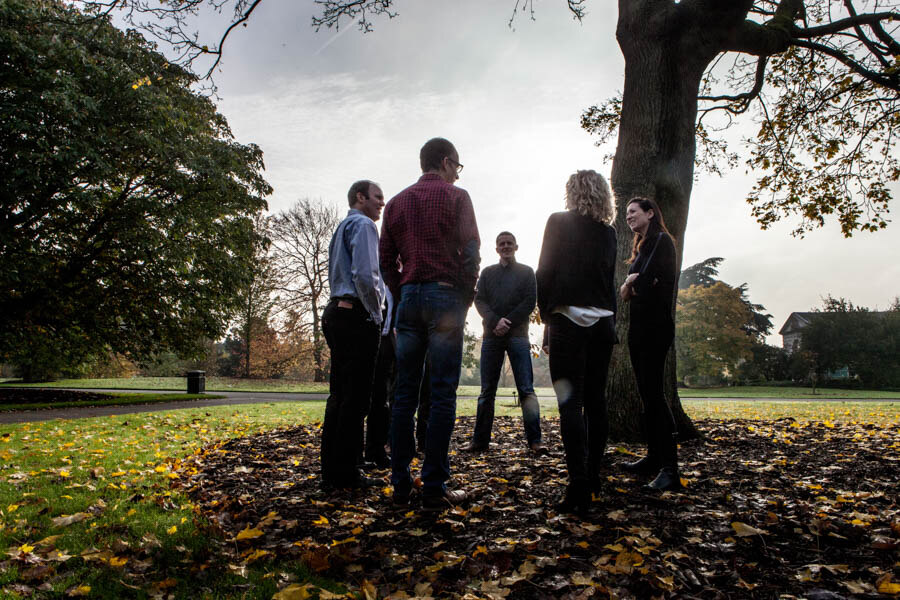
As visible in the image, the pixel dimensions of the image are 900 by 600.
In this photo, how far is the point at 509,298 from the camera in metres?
5.08

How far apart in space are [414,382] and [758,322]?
60527 millimetres

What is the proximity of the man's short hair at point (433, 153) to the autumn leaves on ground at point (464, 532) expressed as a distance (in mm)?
2275

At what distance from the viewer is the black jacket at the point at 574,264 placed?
10.4ft

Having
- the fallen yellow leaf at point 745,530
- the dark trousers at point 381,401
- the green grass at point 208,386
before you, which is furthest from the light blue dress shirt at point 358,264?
the green grass at point 208,386

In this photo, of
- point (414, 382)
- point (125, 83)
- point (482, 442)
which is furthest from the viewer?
point (125, 83)

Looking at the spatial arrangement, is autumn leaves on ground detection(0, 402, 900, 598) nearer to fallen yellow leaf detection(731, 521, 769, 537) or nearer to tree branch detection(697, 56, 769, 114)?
fallen yellow leaf detection(731, 521, 769, 537)

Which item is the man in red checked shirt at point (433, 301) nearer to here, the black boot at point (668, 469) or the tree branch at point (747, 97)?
the black boot at point (668, 469)

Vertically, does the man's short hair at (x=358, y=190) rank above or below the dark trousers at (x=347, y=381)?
above

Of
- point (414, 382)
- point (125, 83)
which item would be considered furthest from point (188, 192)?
point (414, 382)

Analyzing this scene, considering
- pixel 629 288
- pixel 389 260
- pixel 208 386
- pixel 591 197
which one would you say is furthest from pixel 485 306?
pixel 208 386

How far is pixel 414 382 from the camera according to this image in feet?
10.6

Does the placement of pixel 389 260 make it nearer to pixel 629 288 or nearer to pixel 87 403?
pixel 629 288

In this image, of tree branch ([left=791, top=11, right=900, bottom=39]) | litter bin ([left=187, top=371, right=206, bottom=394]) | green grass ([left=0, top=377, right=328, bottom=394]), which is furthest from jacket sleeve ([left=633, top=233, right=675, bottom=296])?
green grass ([left=0, top=377, right=328, bottom=394])

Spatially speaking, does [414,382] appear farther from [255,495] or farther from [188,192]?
[188,192]
